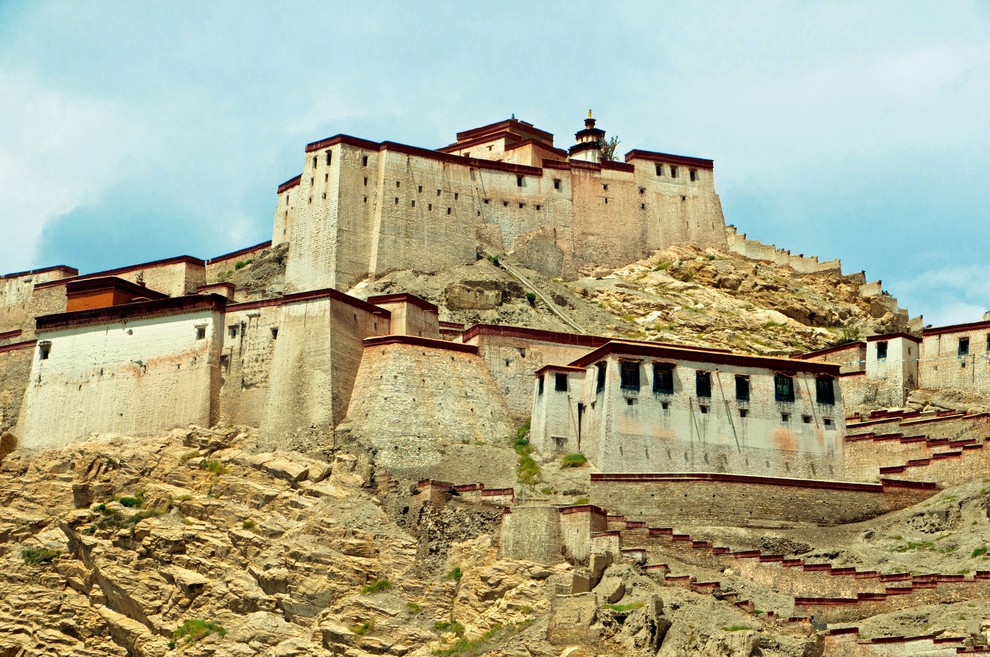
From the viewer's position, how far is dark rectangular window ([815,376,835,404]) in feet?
197

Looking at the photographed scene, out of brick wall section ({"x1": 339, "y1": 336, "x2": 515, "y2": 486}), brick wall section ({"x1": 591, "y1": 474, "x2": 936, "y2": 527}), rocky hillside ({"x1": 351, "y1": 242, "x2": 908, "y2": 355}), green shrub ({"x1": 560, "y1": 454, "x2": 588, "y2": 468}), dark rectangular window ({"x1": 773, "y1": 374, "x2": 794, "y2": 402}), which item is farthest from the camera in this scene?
rocky hillside ({"x1": 351, "y1": 242, "x2": 908, "y2": 355})

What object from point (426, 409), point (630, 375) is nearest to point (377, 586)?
point (426, 409)

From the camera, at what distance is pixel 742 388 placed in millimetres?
59188

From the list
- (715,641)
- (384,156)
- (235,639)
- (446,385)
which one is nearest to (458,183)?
(384,156)

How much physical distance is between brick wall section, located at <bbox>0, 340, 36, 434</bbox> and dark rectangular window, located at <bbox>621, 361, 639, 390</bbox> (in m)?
23.3

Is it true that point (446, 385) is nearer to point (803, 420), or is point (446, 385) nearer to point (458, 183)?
point (803, 420)

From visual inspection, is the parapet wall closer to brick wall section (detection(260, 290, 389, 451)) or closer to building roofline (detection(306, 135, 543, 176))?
building roofline (detection(306, 135, 543, 176))

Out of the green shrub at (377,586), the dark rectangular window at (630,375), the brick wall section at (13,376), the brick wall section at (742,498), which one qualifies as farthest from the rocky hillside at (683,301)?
the green shrub at (377,586)

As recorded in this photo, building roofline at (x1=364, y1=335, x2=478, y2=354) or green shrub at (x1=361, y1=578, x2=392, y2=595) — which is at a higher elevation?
building roofline at (x1=364, y1=335, x2=478, y2=354)

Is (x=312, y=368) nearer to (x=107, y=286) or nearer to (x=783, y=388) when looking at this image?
(x=107, y=286)

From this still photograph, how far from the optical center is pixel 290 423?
58469mm

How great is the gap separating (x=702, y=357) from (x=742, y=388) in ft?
5.80

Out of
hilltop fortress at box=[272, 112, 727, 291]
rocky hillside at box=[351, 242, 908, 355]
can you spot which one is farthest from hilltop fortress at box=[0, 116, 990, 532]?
rocky hillside at box=[351, 242, 908, 355]

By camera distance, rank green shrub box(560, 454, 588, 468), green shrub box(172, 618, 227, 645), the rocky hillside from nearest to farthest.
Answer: green shrub box(172, 618, 227, 645)
green shrub box(560, 454, 588, 468)
the rocky hillside
